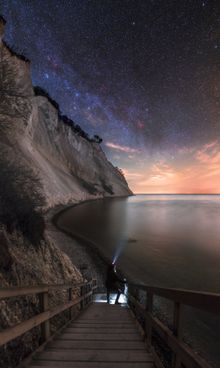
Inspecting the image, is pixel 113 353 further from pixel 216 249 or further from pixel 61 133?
pixel 61 133

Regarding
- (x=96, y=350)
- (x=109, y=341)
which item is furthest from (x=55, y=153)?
(x=96, y=350)

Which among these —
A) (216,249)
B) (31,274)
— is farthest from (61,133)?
(31,274)

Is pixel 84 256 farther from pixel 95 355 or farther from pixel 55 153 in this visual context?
pixel 55 153

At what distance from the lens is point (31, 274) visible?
6.12 meters

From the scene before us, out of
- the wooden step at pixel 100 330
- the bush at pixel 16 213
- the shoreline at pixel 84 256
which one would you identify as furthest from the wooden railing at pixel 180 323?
the shoreline at pixel 84 256

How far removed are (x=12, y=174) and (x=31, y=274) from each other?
6789 millimetres

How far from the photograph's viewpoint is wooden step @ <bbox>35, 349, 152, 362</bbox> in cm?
266

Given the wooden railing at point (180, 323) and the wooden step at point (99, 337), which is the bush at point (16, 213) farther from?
the wooden railing at point (180, 323)

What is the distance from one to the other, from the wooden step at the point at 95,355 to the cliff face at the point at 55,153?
24.3m

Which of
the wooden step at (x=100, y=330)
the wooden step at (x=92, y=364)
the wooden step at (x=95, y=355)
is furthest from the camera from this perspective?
the wooden step at (x=100, y=330)

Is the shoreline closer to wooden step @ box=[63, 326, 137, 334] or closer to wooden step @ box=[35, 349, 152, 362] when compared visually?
wooden step @ box=[63, 326, 137, 334]

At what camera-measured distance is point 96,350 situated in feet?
9.55

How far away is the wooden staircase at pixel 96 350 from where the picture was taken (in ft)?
8.35

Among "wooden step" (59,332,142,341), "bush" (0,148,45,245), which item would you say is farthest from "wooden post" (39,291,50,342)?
"bush" (0,148,45,245)
